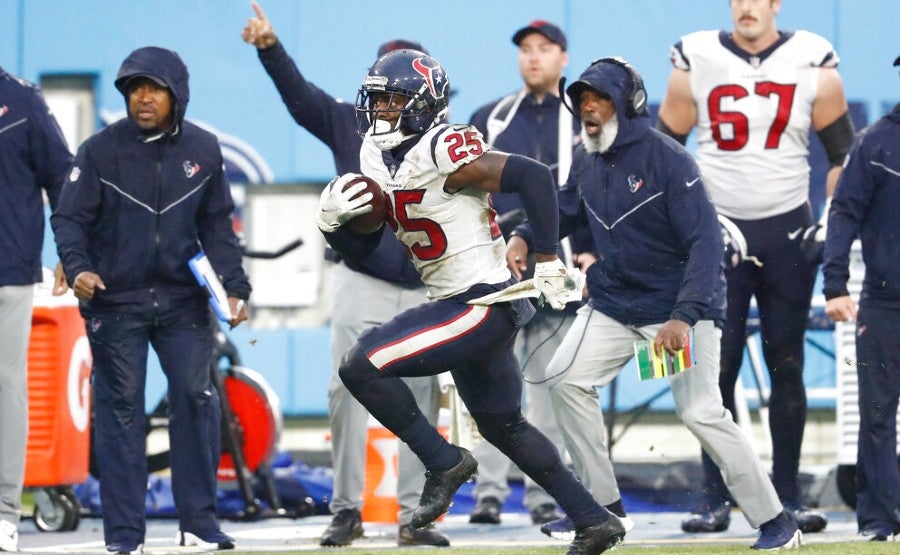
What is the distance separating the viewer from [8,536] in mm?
6660

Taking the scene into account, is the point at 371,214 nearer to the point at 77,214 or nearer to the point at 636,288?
the point at 636,288

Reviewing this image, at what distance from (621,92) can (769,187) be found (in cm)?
112

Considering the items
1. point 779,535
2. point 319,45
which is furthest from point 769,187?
point 319,45

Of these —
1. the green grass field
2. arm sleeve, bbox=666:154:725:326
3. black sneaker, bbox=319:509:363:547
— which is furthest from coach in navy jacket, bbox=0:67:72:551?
arm sleeve, bbox=666:154:725:326

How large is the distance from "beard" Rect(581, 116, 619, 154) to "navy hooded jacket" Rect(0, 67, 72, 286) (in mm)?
2149

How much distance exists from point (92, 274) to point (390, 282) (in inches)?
51.5

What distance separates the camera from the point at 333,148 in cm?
701

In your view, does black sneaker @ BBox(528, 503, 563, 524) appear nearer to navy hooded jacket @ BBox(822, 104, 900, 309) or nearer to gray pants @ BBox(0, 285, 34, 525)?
navy hooded jacket @ BBox(822, 104, 900, 309)

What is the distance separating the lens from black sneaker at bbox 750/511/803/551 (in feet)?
20.4

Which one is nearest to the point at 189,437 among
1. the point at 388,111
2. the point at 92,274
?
the point at 92,274

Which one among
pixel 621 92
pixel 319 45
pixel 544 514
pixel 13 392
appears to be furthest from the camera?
pixel 319 45

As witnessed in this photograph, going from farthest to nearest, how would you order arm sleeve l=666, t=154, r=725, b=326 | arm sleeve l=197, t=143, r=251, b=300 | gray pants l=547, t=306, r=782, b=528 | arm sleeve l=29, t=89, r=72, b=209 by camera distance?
arm sleeve l=29, t=89, r=72, b=209 < arm sleeve l=197, t=143, r=251, b=300 < gray pants l=547, t=306, r=782, b=528 < arm sleeve l=666, t=154, r=725, b=326

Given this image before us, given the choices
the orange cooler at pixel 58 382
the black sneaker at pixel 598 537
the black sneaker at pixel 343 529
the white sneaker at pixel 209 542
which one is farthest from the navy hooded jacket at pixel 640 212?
the orange cooler at pixel 58 382

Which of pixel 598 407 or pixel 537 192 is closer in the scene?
pixel 537 192
